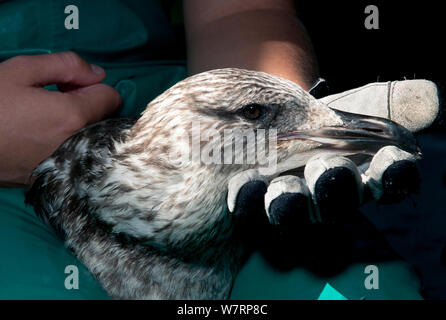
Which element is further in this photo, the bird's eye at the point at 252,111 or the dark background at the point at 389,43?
the dark background at the point at 389,43

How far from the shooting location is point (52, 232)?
120cm

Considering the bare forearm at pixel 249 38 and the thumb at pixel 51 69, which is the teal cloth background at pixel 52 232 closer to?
the bare forearm at pixel 249 38

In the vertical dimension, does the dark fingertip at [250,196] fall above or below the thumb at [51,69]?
below

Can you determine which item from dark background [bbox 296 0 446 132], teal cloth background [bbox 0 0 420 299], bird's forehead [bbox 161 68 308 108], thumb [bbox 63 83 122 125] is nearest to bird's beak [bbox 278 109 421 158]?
bird's forehead [bbox 161 68 308 108]

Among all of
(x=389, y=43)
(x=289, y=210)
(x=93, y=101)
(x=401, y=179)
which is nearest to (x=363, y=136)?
(x=401, y=179)

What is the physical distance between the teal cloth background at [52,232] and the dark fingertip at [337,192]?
0.29 metres

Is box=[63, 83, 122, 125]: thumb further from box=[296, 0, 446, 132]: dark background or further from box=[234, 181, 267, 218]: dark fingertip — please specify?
box=[296, 0, 446, 132]: dark background

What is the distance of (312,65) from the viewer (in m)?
1.79

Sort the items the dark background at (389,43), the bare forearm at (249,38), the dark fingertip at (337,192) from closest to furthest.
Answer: the dark fingertip at (337,192) → the bare forearm at (249,38) → the dark background at (389,43)

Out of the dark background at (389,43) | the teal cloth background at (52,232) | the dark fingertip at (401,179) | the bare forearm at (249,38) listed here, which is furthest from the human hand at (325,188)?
the dark background at (389,43)

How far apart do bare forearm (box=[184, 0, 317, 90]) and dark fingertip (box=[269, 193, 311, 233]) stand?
77 centimetres

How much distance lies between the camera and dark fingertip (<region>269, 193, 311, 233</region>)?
0.93 meters

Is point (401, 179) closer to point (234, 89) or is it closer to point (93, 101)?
point (234, 89)

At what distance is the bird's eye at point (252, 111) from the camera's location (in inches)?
39.8
